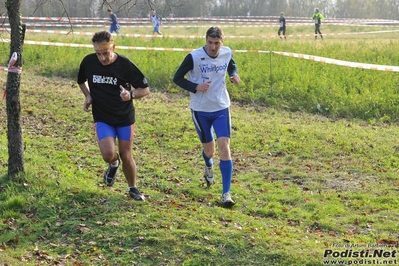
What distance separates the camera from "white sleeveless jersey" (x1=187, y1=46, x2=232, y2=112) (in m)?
8.30

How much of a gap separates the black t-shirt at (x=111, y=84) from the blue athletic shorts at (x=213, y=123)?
1077 mm

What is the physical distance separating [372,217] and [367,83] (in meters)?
8.62

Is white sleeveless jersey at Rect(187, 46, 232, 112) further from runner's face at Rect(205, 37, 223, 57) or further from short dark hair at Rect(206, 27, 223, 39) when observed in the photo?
short dark hair at Rect(206, 27, 223, 39)

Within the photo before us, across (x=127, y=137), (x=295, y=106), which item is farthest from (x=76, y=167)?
(x=295, y=106)

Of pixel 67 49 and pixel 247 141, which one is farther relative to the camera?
pixel 67 49

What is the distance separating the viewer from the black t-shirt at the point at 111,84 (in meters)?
7.56

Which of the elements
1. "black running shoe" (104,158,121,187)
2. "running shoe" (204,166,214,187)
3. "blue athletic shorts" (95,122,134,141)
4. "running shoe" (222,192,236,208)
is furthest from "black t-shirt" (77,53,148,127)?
"running shoe" (204,166,214,187)

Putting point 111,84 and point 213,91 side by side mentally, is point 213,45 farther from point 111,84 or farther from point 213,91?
point 111,84

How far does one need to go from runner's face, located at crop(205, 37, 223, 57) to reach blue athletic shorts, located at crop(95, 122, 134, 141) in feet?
4.74

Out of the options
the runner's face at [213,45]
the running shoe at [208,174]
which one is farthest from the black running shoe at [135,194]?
the runner's face at [213,45]

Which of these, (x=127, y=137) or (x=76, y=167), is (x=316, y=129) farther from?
(x=127, y=137)

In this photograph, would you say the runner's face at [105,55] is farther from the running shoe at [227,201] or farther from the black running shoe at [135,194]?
the running shoe at [227,201]

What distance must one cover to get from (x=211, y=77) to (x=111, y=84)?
1407 mm

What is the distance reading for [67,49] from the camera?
21.6 metres
